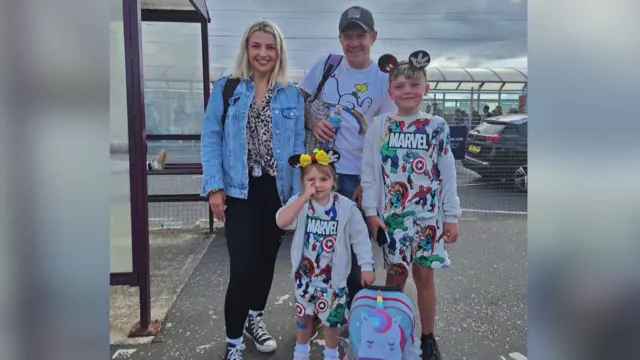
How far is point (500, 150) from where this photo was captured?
794cm

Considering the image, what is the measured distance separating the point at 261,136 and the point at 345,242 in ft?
2.16

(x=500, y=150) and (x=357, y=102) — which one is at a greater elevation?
(x=357, y=102)

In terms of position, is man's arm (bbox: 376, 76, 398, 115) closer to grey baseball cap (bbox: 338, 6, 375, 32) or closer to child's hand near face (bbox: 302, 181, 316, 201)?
grey baseball cap (bbox: 338, 6, 375, 32)

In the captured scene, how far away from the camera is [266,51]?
2.26 m

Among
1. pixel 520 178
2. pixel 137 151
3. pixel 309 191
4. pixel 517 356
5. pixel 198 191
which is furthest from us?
pixel 520 178

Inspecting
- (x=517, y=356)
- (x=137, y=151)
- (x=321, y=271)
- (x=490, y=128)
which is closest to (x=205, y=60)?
(x=137, y=151)

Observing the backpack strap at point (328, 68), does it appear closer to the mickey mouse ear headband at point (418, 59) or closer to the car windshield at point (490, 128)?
the mickey mouse ear headband at point (418, 59)

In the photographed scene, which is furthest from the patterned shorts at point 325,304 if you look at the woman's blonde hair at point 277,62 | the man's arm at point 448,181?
the woman's blonde hair at point 277,62

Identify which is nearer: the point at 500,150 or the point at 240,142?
the point at 240,142

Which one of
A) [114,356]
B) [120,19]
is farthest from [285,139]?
[114,356]

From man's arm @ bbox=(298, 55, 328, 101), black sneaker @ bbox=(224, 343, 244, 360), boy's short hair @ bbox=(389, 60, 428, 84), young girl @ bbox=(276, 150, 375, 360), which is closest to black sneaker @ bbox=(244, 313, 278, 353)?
black sneaker @ bbox=(224, 343, 244, 360)

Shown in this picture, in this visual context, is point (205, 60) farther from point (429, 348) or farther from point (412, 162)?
point (429, 348)

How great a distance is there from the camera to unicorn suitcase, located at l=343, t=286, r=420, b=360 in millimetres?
1979
